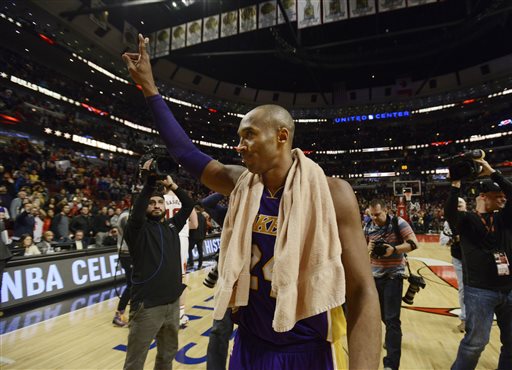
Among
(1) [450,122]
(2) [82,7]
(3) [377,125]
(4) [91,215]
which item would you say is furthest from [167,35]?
(1) [450,122]

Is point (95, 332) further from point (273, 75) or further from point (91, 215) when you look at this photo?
point (273, 75)

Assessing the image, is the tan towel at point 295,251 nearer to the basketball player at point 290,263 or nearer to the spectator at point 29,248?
the basketball player at point 290,263

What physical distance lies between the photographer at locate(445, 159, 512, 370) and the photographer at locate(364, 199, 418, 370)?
0.69 meters

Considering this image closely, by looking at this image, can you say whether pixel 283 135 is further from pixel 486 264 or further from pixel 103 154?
pixel 103 154

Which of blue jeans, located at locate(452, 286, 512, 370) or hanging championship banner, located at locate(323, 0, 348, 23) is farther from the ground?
hanging championship banner, located at locate(323, 0, 348, 23)

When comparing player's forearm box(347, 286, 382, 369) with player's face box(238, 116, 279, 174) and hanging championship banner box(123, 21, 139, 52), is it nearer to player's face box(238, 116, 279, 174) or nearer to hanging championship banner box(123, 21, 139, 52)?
player's face box(238, 116, 279, 174)

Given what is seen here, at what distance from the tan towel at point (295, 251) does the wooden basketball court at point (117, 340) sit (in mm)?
3193

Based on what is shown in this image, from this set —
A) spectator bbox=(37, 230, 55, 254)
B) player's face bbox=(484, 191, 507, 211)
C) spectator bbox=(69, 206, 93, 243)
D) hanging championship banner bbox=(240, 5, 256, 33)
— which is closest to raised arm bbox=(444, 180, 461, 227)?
player's face bbox=(484, 191, 507, 211)

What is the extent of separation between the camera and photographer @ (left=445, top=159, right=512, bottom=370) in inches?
107

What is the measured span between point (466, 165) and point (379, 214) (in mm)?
1599

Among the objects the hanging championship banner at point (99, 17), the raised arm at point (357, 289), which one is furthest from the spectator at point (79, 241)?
the hanging championship banner at point (99, 17)

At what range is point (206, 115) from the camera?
106ft

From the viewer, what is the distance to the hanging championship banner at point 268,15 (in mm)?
11414

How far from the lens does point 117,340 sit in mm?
4555
